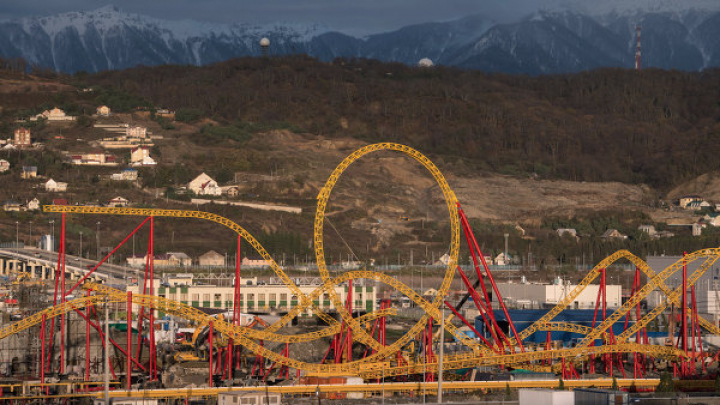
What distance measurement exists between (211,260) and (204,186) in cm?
3207

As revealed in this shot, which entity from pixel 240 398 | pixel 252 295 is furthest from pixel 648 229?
pixel 240 398

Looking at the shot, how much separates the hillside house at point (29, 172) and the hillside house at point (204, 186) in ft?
65.5

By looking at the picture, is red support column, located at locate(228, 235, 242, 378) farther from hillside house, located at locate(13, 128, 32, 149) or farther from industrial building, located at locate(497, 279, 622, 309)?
hillside house, located at locate(13, 128, 32, 149)

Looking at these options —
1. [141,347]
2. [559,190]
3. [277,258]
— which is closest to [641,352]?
[141,347]

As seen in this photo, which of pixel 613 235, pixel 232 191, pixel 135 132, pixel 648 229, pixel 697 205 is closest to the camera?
pixel 613 235

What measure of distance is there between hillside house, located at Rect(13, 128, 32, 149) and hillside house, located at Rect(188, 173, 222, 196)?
29.1 meters

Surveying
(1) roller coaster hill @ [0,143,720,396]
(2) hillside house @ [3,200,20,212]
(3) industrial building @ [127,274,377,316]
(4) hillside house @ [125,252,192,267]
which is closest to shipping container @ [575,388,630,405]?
(1) roller coaster hill @ [0,143,720,396]

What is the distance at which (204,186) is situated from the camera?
170375 millimetres

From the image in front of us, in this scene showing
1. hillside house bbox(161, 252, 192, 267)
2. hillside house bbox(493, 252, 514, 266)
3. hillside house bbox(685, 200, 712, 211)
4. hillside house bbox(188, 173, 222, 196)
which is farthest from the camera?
hillside house bbox(685, 200, 712, 211)

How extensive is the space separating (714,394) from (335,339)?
19.9m

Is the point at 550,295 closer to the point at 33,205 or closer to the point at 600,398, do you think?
the point at 600,398

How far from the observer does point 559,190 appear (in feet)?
644

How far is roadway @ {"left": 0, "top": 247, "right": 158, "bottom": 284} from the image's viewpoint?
384ft

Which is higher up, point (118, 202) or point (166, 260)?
point (118, 202)
